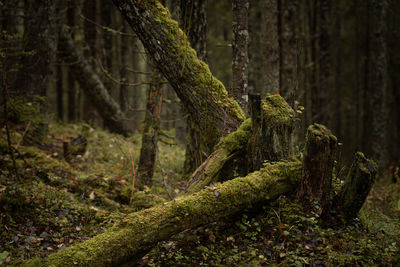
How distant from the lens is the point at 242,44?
22.7ft

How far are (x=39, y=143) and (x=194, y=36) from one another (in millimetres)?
4979

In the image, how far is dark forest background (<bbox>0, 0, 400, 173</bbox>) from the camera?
7.28 meters

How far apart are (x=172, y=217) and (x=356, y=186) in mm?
2463

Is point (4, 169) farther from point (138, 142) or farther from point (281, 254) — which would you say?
point (138, 142)

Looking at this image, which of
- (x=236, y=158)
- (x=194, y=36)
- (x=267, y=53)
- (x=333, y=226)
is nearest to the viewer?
(x=333, y=226)

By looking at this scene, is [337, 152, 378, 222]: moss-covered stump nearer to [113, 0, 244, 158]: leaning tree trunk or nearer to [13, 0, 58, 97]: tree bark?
[113, 0, 244, 158]: leaning tree trunk

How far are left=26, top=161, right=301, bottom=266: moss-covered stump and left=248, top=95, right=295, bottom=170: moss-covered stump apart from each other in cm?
34

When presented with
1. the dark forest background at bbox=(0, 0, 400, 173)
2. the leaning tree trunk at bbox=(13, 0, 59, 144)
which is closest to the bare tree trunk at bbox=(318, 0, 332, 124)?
the dark forest background at bbox=(0, 0, 400, 173)

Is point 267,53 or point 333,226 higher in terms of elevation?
point 267,53

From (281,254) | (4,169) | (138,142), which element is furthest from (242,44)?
(138,142)

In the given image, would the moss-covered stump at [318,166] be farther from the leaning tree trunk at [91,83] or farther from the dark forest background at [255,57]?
the leaning tree trunk at [91,83]

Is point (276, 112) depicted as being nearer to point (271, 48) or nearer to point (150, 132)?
point (150, 132)

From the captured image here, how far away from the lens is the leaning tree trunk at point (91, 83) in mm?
10094

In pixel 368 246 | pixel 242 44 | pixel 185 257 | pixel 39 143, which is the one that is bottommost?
pixel 185 257
